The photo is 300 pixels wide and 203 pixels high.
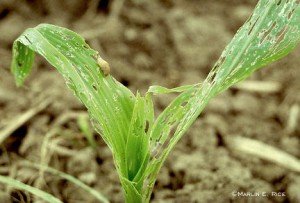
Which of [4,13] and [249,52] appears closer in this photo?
→ [249,52]

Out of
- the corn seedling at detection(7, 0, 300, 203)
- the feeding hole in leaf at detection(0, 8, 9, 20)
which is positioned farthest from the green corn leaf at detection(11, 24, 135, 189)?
the feeding hole in leaf at detection(0, 8, 9, 20)

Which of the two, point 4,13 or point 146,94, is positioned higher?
point 4,13

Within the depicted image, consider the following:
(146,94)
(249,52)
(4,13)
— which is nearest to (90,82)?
(146,94)

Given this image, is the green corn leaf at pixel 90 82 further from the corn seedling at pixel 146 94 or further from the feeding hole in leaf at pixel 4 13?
the feeding hole in leaf at pixel 4 13

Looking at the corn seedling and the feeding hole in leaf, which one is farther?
the feeding hole in leaf

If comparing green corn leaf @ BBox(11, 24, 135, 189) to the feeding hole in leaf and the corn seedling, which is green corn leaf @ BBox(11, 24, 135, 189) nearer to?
the corn seedling

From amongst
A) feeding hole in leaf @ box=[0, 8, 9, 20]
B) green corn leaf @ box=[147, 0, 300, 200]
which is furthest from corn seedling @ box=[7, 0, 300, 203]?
feeding hole in leaf @ box=[0, 8, 9, 20]

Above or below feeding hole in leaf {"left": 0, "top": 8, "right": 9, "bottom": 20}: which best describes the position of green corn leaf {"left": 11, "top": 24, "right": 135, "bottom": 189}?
below

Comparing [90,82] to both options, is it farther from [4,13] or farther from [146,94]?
[4,13]

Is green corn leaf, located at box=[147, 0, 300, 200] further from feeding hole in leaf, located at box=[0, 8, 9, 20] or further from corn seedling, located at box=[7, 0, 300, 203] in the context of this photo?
feeding hole in leaf, located at box=[0, 8, 9, 20]
